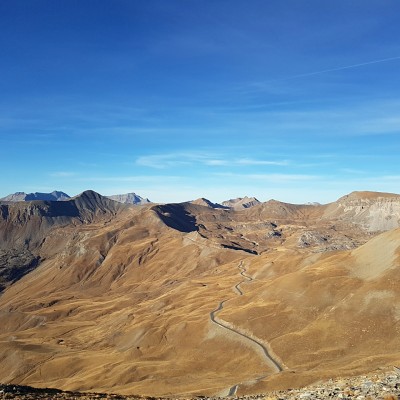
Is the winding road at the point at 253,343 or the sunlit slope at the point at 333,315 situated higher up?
the sunlit slope at the point at 333,315

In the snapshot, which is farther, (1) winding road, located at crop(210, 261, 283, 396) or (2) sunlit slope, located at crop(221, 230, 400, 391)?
(2) sunlit slope, located at crop(221, 230, 400, 391)

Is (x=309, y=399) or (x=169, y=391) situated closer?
(x=309, y=399)

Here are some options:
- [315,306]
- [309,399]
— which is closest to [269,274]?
[315,306]

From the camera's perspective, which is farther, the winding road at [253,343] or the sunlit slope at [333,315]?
the sunlit slope at [333,315]

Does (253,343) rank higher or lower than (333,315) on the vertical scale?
lower

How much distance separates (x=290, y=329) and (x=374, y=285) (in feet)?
78.9

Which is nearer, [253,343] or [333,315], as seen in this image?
[333,315]

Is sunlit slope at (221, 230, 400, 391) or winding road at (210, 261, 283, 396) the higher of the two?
sunlit slope at (221, 230, 400, 391)

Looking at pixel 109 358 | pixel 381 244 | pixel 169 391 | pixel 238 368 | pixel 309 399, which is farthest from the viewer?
pixel 109 358

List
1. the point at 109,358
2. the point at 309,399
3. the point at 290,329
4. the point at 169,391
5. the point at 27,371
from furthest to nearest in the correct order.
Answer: the point at 27,371, the point at 109,358, the point at 290,329, the point at 169,391, the point at 309,399

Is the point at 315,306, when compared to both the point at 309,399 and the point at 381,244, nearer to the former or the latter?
the point at 381,244

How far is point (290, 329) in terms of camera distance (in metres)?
97.8

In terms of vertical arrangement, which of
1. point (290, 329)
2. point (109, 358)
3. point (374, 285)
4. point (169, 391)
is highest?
point (374, 285)

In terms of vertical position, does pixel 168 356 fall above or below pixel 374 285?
below
